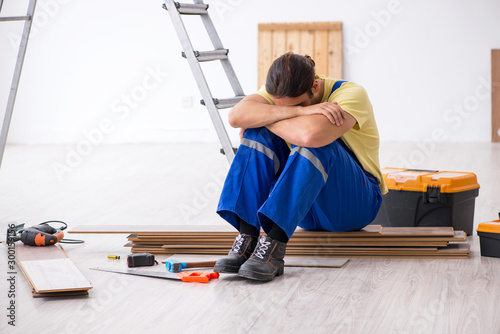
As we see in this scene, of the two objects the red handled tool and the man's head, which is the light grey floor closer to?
the red handled tool

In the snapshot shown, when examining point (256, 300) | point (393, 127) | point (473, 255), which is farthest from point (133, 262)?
point (393, 127)

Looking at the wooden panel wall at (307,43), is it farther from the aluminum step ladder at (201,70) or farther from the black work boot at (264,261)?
the black work boot at (264,261)

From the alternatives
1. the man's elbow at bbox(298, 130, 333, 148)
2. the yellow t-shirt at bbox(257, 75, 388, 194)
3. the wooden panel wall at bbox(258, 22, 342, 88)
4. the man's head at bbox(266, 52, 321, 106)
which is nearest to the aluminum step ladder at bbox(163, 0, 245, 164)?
the yellow t-shirt at bbox(257, 75, 388, 194)

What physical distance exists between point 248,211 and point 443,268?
30.4 inches

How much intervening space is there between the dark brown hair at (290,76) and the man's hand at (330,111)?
0.07 meters

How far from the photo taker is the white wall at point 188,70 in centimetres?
740

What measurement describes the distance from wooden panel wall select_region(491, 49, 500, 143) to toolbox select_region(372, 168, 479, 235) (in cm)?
467

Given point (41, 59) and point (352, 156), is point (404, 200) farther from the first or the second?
point (41, 59)

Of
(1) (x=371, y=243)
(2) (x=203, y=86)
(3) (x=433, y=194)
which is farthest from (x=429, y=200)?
(2) (x=203, y=86)

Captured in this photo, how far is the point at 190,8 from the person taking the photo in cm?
294

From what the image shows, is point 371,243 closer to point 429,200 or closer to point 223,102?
point 429,200

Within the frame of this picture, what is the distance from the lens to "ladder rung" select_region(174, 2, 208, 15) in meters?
2.83

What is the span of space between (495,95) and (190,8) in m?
5.35

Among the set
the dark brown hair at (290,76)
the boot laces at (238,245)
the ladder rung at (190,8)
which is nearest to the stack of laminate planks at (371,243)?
the boot laces at (238,245)
